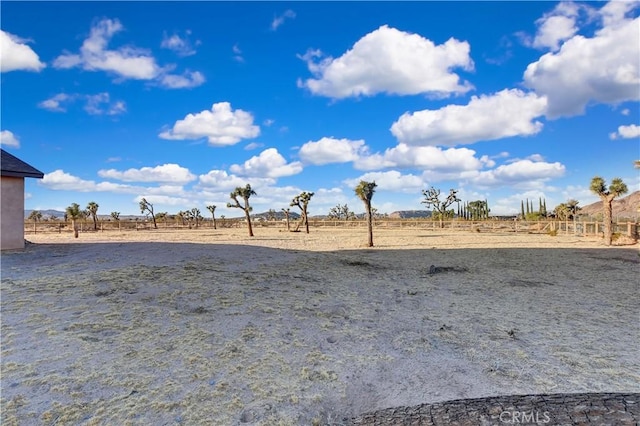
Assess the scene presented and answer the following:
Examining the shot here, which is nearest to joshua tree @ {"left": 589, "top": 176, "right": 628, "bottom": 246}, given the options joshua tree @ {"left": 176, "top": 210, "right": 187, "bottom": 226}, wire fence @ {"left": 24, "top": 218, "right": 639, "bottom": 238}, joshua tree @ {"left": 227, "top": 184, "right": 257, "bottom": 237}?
wire fence @ {"left": 24, "top": 218, "right": 639, "bottom": 238}

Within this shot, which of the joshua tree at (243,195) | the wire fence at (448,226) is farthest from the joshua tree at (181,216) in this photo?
the joshua tree at (243,195)

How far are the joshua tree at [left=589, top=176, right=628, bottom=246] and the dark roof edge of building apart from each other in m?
31.5

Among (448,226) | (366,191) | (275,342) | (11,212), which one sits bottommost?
(275,342)

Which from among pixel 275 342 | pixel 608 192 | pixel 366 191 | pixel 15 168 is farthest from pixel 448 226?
pixel 275 342

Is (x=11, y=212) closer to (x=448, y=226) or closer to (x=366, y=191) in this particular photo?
(x=366, y=191)

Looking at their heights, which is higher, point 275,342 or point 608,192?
point 608,192

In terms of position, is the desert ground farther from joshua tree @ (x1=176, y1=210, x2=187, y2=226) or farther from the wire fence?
joshua tree @ (x1=176, y1=210, x2=187, y2=226)

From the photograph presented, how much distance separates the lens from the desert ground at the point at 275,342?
414 centimetres

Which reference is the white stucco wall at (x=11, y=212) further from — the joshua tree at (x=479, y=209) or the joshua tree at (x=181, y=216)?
the joshua tree at (x=479, y=209)

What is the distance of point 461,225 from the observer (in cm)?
4688

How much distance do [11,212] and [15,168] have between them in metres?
1.54

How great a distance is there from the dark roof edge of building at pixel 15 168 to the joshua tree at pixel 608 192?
31.5 meters

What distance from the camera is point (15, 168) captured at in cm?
1248

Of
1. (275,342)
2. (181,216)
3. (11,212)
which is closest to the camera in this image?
(275,342)
